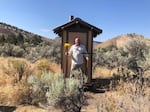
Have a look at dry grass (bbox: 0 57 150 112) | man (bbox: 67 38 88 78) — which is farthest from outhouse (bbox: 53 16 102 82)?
dry grass (bbox: 0 57 150 112)

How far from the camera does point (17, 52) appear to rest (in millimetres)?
30141

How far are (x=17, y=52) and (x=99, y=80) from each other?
16994mm

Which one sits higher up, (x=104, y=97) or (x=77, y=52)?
(x=77, y=52)

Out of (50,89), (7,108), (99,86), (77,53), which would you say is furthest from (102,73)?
(50,89)

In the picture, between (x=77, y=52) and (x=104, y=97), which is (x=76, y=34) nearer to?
(x=77, y=52)

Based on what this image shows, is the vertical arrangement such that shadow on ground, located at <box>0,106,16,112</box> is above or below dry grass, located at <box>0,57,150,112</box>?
below

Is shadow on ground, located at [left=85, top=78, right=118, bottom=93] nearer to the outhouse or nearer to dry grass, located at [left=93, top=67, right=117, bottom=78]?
the outhouse

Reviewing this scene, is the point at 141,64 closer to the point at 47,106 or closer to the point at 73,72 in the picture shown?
the point at 73,72

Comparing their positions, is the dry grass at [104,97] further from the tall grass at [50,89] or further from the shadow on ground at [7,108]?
the tall grass at [50,89]

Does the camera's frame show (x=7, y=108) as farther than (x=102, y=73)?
No

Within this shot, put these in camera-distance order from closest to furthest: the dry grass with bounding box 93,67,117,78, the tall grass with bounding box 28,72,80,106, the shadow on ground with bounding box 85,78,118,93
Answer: the tall grass with bounding box 28,72,80,106 → the shadow on ground with bounding box 85,78,118,93 → the dry grass with bounding box 93,67,117,78

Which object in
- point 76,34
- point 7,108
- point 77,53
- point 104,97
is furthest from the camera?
point 76,34

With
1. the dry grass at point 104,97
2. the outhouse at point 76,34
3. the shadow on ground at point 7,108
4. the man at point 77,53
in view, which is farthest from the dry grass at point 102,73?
the shadow on ground at point 7,108

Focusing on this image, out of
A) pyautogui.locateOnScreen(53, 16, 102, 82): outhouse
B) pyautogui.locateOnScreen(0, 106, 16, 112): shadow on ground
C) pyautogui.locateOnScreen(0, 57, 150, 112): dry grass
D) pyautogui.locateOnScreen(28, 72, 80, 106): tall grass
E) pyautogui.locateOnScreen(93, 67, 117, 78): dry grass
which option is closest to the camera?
pyautogui.locateOnScreen(0, 57, 150, 112): dry grass
